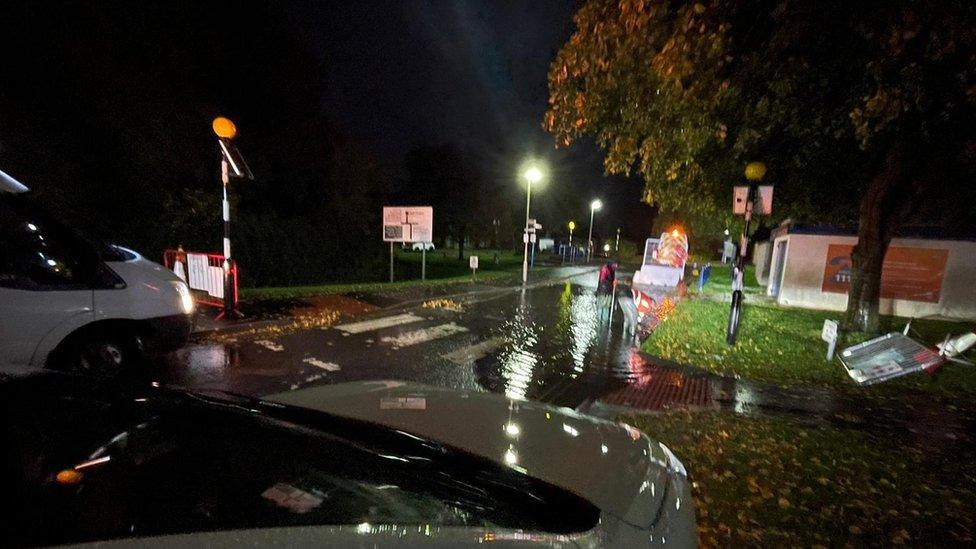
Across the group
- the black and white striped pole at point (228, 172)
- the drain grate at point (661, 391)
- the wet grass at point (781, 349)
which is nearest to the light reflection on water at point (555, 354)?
the drain grate at point (661, 391)

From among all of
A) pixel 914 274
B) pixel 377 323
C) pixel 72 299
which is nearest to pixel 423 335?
pixel 377 323

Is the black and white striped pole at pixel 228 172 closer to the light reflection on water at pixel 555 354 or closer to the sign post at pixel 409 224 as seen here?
the light reflection on water at pixel 555 354

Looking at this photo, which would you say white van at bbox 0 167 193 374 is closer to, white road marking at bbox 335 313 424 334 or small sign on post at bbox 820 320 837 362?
white road marking at bbox 335 313 424 334

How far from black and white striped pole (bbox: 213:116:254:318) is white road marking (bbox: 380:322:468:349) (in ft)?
11.2

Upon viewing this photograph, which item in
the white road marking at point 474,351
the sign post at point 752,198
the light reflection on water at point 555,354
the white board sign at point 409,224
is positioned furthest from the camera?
the white board sign at point 409,224

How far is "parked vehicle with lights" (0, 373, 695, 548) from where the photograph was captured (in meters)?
1.22

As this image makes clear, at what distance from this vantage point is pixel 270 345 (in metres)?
7.56

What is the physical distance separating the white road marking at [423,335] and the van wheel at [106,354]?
3720 millimetres

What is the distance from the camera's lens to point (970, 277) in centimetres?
1173

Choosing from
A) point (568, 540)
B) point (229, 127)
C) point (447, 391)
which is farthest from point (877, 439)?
point (229, 127)

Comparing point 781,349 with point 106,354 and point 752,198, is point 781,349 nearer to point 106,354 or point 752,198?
point 752,198

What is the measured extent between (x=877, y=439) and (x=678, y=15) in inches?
203

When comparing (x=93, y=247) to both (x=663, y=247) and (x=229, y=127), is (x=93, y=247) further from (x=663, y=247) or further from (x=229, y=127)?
(x=663, y=247)

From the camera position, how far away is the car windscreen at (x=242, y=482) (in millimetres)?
1237
